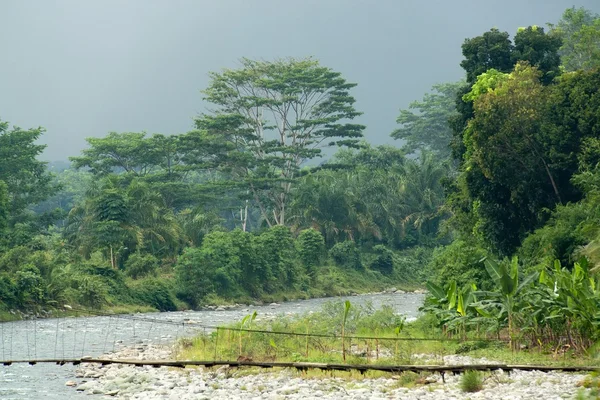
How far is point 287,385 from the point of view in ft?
45.2

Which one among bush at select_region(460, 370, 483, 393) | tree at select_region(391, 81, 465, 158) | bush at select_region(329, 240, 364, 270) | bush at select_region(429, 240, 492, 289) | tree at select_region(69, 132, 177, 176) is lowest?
bush at select_region(460, 370, 483, 393)

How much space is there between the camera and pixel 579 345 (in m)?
14.2

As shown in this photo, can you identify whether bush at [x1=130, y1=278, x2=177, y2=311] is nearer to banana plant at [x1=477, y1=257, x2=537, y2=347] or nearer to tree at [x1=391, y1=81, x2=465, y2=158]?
banana plant at [x1=477, y1=257, x2=537, y2=347]

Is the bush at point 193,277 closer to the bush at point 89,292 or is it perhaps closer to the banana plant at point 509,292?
the bush at point 89,292

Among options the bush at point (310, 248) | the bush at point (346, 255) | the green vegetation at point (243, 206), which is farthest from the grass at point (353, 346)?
the bush at point (346, 255)

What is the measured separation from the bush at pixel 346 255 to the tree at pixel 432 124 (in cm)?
2237

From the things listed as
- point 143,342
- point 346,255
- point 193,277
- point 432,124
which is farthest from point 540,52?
point 432,124

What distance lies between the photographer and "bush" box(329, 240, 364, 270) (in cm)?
4875

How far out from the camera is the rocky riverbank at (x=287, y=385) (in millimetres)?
11539

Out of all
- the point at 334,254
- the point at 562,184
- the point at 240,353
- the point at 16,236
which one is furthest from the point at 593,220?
the point at 334,254

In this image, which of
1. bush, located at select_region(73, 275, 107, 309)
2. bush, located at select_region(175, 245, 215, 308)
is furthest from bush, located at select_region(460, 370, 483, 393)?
bush, located at select_region(175, 245, 215, 308)

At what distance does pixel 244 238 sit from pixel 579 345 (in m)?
28.6

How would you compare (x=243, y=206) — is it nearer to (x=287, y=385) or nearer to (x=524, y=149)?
(x=524, y=149)

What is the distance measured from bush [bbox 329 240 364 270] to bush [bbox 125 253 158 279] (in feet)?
42.1
